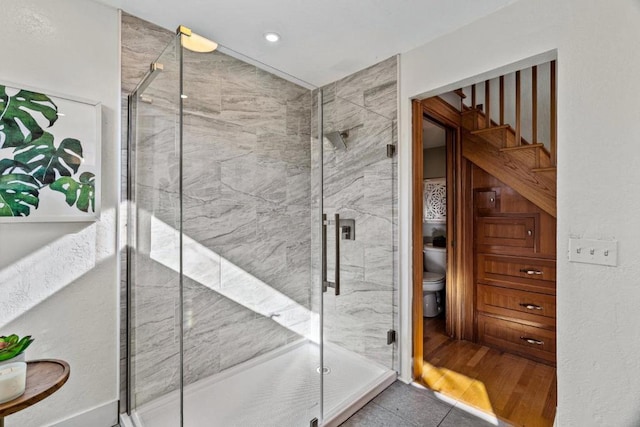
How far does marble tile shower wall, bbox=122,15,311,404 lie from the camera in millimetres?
1569

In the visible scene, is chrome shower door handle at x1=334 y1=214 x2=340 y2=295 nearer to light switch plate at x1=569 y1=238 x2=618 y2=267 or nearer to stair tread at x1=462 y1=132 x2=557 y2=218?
light switch plate at x1=569 y1=238 x2=618 y2=267

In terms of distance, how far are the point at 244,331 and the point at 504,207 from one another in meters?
2.46

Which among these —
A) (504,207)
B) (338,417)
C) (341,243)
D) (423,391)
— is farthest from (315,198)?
(504,207)

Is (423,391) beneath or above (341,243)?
beneath

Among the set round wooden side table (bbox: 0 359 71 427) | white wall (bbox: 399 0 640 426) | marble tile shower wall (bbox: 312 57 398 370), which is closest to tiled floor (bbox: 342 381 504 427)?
marble tile shower wall (bbox: 312 57 398 370)

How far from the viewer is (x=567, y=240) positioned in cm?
150

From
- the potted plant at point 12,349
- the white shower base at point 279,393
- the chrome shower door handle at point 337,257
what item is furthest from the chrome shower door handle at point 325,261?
the potted plant at point 12,349

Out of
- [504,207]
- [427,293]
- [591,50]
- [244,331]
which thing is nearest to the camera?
[591,50]

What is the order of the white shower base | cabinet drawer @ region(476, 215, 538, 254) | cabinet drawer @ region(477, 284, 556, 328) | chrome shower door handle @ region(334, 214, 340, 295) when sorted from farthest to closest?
cabinet drawer @ region(476, 215, 538, 254) < cabinet drawer @ region(477, 284, 556, 328) < chrome shower door handle @ region(334, 214, 340, 295) < the white shower base

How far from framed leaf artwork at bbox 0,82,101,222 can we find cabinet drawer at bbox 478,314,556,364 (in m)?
3.18

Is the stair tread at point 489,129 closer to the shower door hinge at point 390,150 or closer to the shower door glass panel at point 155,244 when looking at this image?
the shower door hinge at point 390,150

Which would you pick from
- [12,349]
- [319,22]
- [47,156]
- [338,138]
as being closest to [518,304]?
[338,138]

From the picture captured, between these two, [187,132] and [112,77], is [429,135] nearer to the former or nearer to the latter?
[187,132]

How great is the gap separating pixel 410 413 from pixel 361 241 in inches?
44.2
